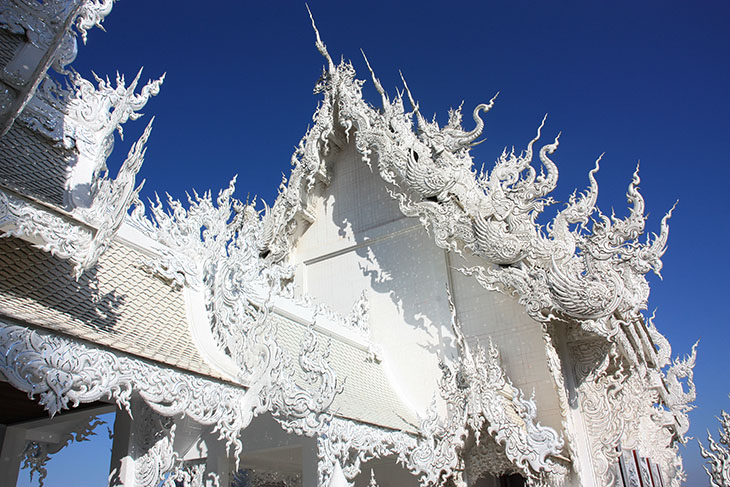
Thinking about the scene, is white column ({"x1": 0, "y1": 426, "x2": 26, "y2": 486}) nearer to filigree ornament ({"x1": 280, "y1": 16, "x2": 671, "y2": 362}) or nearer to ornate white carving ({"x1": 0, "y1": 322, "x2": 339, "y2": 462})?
ornate white carving ({"x1": 0, "y1": 322, "x2": 339, "y2": 462})

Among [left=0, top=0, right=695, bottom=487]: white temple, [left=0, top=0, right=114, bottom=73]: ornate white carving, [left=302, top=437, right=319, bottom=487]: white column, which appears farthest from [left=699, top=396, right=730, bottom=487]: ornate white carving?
[left=0, top=0, right=114, bottom=73]: ornate white carving

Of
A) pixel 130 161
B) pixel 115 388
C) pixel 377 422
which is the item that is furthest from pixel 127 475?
pixel 377 422

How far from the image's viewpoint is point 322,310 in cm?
614

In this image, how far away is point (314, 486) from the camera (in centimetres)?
439

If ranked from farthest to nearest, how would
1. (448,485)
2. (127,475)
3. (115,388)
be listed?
(448,485) → (127,475) → (115,388)

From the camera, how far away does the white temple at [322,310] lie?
278cm

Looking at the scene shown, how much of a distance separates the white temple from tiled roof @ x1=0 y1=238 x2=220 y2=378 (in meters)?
0.02

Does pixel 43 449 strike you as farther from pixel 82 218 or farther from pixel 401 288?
pixel 401 288

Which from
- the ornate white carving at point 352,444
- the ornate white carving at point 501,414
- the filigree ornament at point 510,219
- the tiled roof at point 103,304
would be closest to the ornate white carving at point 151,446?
the tiled roof at point 103,304

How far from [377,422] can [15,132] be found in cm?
350

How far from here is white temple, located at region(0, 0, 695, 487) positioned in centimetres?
278

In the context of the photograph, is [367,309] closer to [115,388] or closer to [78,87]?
[78,87]

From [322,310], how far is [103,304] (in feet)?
10.1

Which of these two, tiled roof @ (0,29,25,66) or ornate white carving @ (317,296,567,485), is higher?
tiled roof @ (0,29,25,66)
